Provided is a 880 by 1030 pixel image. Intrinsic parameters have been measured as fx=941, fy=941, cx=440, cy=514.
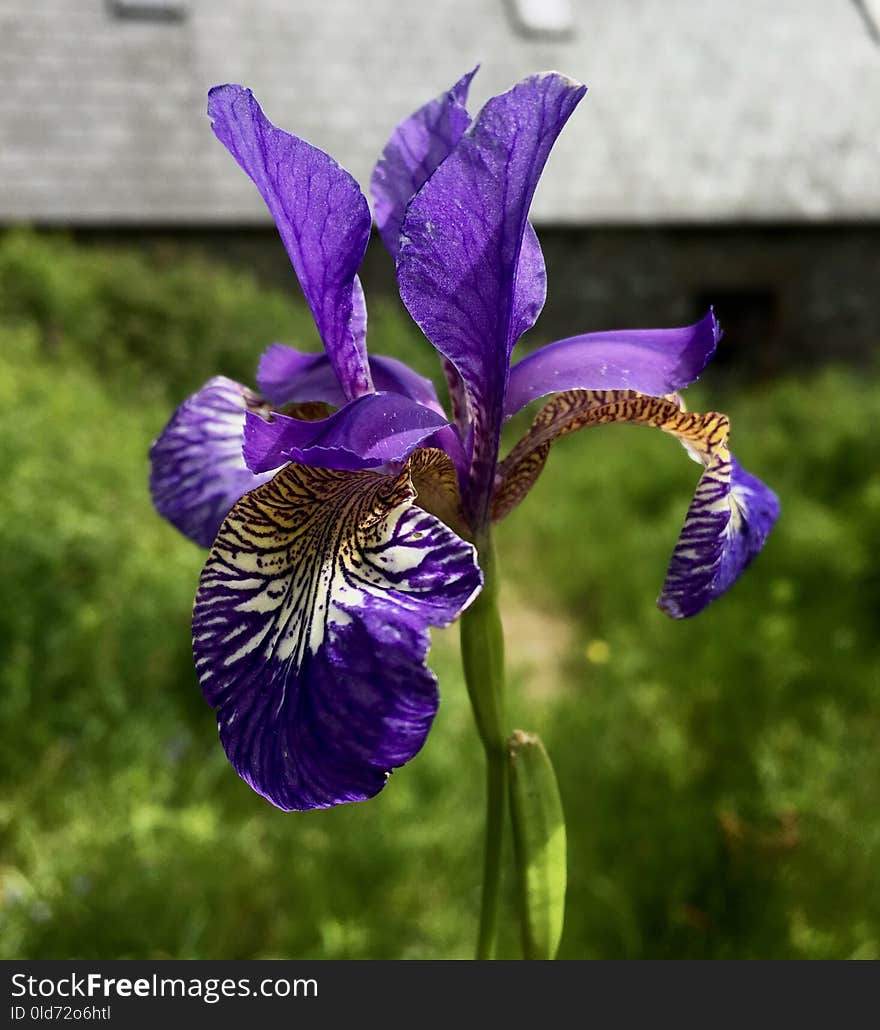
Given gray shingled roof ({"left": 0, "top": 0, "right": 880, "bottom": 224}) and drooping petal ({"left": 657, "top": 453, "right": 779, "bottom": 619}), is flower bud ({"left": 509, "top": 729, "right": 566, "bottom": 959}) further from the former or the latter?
gray shingled roof ({"left": 0, "top": 0, "right": 880, "bottom": 224})

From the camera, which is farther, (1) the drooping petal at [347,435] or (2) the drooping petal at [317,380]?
(2) the drooping petal at [317,380]

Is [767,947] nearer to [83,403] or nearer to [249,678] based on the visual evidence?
[249,678]

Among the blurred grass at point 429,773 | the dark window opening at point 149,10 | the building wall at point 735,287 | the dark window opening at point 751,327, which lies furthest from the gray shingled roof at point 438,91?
the blurred grass at point 429,773

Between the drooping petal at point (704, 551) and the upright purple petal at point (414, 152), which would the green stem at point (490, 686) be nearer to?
the drooping petal at point (704, 551)

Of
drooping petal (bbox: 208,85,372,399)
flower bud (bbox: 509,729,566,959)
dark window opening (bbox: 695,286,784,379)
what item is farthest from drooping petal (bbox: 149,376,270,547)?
dark window opening (bbox: 695,286,784,379)

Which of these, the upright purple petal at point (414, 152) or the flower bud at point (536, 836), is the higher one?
the upright purple petal at point (414, 152)

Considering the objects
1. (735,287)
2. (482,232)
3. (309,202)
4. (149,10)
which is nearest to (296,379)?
(309,202)

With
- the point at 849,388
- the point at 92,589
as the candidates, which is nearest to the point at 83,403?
the point at 92,589
